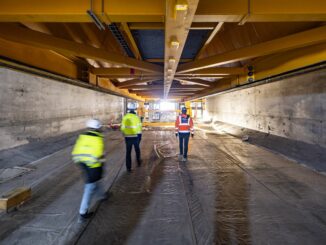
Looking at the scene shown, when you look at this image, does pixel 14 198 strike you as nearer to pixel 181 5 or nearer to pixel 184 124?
pixel 181 5

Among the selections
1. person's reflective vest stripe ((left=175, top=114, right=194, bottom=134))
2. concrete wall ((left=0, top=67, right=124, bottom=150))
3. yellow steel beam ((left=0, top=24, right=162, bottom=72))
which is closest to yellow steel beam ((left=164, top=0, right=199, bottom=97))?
yellow steel beam ((left=0, top=24, right=162, bottom=72))

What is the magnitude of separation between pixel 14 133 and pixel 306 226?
743cm

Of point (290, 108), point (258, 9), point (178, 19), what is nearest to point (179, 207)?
point (178, 19)

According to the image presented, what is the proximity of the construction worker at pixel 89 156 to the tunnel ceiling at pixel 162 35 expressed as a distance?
1.97 meters

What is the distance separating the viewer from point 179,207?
11.1 ft

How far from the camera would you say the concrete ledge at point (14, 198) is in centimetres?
316

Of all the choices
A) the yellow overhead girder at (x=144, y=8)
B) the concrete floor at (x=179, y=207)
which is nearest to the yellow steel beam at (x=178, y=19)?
the yellow overhead girder at (x=144, y=8)

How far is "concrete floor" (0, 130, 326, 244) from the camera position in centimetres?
264

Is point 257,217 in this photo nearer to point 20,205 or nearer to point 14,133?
point 20,205

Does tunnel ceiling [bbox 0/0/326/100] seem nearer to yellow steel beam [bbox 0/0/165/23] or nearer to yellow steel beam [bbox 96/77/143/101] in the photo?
yellow steel beam [bbox 0/0/165/23]

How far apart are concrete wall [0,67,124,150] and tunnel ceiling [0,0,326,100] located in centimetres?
110

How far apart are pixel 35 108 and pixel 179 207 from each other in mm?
6233

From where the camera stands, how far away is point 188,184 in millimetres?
4383

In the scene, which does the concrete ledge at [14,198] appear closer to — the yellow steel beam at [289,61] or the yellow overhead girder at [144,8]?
the yellow overhead girder at [144,8]
